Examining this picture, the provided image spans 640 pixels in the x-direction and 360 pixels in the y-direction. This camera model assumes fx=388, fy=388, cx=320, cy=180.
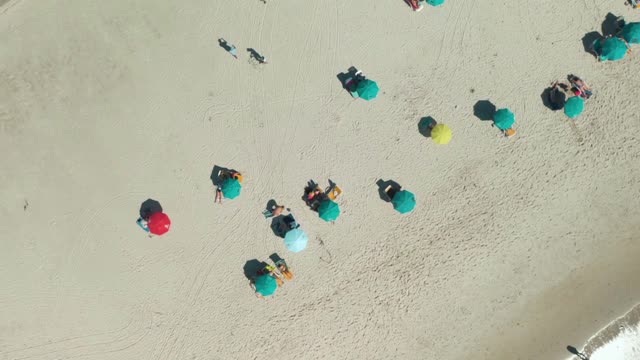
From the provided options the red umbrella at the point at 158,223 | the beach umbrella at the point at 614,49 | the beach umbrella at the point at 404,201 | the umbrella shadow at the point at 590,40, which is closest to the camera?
the red umbrella at the point at 158,223

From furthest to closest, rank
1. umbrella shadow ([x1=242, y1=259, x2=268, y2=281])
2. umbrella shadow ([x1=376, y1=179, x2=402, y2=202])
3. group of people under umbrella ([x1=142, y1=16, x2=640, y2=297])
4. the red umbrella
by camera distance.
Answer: umbrella shadow ([x1=376, y1=179, x2=402, y2=202])
umbrella shadow ([x1=242, y1=259, x2=268, y2=281])
group of people under umbrella ([x1=142, y1=16, x2=640, y2=297])
the red umbrella

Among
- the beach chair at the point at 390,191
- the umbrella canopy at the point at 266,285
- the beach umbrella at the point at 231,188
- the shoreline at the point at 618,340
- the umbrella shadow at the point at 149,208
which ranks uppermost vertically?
the umbrella shadow at the point at 149,208

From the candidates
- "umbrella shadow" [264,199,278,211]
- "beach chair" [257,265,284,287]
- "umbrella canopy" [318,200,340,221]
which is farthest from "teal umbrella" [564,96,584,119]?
"beach chair" [257,265,284,287]

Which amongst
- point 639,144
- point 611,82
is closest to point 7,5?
point 611,82

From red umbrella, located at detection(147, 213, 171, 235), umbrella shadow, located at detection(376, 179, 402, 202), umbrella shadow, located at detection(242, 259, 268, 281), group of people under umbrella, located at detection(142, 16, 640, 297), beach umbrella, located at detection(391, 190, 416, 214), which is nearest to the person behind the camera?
red umbrella, located at detection(147, 213, 171, 235)

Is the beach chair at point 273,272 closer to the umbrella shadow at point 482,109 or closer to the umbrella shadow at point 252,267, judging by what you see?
the umbrella shadow at point 252,267

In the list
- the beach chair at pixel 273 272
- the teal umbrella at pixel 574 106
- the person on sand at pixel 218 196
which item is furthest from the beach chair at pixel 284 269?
the teal umbrella at pixel 574 106

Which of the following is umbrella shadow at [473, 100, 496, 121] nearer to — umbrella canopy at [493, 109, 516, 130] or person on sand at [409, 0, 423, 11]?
umbrella canopy at [493, 109, 516, 130]

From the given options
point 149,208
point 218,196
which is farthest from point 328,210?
point 149,208
